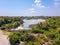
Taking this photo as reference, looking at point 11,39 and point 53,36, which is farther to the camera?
point 53,36

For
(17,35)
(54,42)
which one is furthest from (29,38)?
(54,42)

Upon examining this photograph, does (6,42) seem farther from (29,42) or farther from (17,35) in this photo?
(29,42)

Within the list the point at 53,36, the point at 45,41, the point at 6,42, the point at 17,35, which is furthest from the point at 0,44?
the point at 53,36

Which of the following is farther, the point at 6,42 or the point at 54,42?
the point at 6,42

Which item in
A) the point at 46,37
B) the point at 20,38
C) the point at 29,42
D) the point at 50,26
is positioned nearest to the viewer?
the point at 29,42

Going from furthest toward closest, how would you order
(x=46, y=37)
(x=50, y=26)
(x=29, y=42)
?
(x=50, y=26)
(x=46, y=37)
(x=29, y=42)

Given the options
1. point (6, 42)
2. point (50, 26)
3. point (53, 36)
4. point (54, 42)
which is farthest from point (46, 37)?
point (50, 26)

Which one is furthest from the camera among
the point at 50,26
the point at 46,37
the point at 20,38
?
the point at 50,26

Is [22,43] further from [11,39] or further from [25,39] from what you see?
[11,39]

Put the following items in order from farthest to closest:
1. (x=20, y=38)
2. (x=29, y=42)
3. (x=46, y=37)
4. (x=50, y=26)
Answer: (x=50, y=26) → (x=46, y=37) → (x=20, y=38) → (x=29, y=42)
